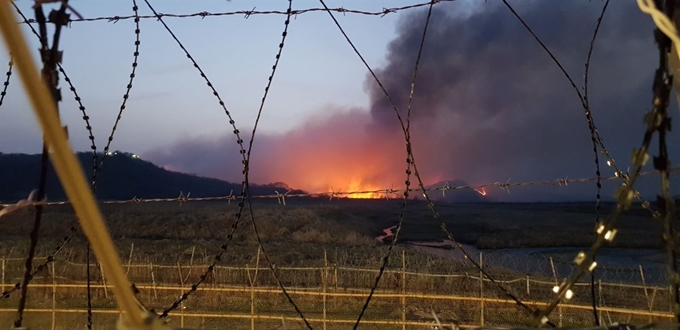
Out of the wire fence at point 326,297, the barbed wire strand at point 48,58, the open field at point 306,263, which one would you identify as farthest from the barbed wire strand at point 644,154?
the wire fence at point 326,297

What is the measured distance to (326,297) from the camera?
9.44m

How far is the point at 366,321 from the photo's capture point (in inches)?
316

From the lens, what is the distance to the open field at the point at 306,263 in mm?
8648

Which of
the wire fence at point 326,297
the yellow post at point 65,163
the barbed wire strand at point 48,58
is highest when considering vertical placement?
the barbed wire strand at point 48,58

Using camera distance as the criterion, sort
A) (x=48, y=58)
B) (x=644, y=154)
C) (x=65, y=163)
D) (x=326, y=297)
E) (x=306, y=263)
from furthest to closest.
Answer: (x=306, y=263), (x=326, y=297), (x=48, y=58), (x=644, y=154), (x=65, y=163)

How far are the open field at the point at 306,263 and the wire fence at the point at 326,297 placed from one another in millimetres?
22

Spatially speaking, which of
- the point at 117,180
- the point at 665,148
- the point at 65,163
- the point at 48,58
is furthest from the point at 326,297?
the point at 117,180

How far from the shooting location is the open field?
865 centimetres

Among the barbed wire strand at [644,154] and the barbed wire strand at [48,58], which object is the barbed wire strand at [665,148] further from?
the barbed wire strand at [48,58]

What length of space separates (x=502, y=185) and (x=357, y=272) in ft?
20.2

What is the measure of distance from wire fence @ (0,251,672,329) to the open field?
0.02 metres

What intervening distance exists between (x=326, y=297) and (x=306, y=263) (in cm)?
409

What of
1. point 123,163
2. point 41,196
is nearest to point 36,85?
point 41,196

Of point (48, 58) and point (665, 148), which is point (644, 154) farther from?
point (48, 58)
